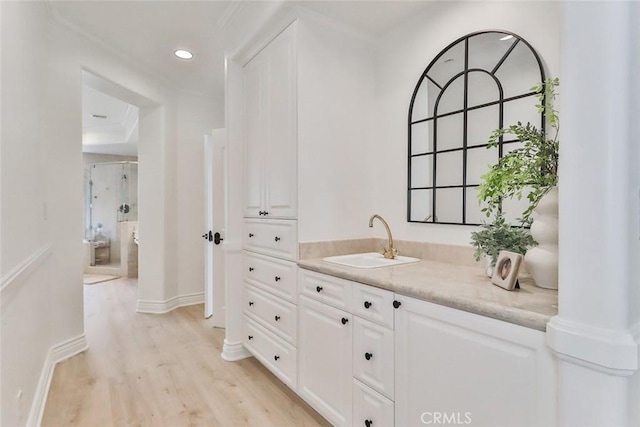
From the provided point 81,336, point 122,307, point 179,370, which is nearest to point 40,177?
point 81,336

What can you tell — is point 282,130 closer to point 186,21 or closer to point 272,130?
point 272,130

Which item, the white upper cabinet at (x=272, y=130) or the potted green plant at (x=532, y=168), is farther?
the white upper cabinet at (x=272, y=130)

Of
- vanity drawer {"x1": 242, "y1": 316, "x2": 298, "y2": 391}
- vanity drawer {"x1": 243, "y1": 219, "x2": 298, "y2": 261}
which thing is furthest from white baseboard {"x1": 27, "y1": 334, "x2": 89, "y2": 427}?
vanity drawer {"x1": 243, "y1": 219, "x2": 298, "y2": 261}

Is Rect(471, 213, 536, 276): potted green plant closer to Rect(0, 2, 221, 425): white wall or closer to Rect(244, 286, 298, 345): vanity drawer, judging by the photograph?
Rect(244, 286, 298, 345): vanity drawer

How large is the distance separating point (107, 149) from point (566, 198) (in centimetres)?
780

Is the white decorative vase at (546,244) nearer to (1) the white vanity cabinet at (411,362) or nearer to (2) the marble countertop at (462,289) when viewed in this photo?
(2) the marble countertop at (462,289)

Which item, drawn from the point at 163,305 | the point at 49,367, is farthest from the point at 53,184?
the point at 163,305

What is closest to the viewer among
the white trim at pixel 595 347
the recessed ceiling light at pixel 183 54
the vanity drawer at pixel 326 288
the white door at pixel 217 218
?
the white trim at pixel 595 347

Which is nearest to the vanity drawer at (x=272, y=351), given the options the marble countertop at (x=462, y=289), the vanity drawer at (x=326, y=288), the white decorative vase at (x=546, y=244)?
the vanity drawer at (x=326, y=288)

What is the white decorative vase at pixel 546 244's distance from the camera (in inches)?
46.7

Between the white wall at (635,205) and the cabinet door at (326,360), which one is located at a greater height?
the white wall at (635,205)

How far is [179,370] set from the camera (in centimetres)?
241

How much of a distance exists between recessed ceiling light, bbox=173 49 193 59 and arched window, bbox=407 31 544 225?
7.26 ft

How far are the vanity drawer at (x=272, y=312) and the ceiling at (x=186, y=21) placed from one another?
5.86 feet
